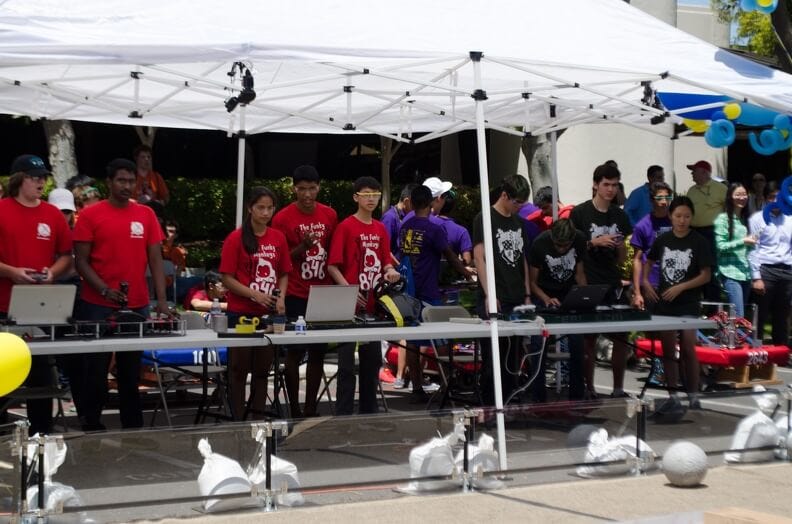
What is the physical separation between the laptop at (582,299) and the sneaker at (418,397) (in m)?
2.26

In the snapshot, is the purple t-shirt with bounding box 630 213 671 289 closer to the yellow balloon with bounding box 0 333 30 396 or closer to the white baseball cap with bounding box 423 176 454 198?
the white baseball cap with bounding box 423 176 454 198

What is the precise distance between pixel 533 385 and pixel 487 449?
2.91m

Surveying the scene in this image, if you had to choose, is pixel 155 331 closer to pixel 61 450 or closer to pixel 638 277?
pixel 61 450

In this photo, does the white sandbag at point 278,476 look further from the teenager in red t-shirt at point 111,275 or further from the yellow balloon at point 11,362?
the teenager in red t-shirt at point 111,275

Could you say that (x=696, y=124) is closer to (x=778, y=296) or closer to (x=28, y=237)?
(x=778, y=296)

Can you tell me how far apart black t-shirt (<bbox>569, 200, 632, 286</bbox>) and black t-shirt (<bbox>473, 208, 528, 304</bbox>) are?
2.27ft

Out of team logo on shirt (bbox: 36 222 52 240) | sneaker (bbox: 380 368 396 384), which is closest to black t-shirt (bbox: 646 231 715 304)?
sneaker (bbox: 380 368 396 384)

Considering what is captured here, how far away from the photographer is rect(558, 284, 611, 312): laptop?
32.3 ft

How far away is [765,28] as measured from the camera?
2616cm

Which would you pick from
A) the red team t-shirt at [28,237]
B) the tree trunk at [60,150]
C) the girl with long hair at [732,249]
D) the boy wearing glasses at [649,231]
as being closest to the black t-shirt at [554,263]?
the boy wearing glasses at [649,231]

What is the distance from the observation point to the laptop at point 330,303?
29.2ft

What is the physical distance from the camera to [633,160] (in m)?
20.5

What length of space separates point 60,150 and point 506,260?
9.19 meters

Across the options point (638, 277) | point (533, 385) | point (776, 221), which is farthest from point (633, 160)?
point (533, 385)
